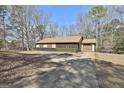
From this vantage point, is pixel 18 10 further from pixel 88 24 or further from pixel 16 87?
pixel 16 87

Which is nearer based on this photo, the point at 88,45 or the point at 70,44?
the point at 70,44

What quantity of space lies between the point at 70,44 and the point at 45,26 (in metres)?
11.5

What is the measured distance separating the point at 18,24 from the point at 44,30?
6860mm

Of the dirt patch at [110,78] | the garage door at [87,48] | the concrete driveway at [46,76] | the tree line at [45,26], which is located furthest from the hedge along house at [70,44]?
the dirt patch at [110,78]

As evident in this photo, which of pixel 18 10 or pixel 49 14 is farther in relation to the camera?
pixel 49 14

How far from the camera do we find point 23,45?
138 ft

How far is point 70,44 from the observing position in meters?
33.0

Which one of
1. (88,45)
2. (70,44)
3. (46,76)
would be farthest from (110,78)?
(88,45)

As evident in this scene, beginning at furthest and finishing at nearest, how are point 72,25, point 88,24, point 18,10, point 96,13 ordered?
1. point 72,25
2. point 88,24
3. point 96,13
4. point 18,10

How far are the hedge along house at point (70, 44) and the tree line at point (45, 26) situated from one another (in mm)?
2662

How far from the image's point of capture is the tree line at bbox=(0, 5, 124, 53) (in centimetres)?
3628

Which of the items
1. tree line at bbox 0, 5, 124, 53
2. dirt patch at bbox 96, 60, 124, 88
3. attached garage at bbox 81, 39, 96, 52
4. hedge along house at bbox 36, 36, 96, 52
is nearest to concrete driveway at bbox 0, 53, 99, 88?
dirt patch at bbox 96, 60, 124, 88

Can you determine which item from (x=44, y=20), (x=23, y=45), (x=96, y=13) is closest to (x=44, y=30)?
(x=44, y=20)

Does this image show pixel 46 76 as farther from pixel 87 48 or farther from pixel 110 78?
pixel 87 48
